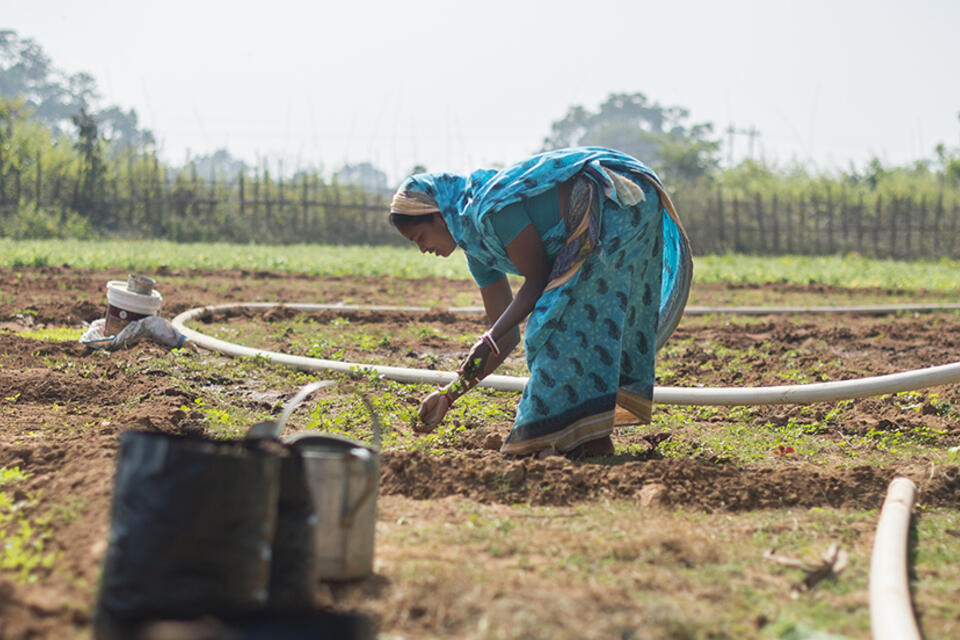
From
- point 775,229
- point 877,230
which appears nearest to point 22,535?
point 775,229

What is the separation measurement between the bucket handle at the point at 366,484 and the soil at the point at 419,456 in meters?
0.60

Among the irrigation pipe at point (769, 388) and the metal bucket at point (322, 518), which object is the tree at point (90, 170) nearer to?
the irrigation pipe at point (769, 388)

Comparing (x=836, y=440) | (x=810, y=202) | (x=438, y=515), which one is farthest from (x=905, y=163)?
(x=438, y=515)

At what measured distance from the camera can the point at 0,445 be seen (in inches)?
129

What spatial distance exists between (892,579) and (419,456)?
1712 millimetres

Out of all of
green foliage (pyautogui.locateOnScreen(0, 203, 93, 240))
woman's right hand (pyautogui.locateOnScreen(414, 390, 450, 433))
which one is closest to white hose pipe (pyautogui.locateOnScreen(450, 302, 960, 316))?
woman's right hand (pyautogui.locateOnScreen(414, 390, 450, 433))

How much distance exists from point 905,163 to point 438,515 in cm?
3568

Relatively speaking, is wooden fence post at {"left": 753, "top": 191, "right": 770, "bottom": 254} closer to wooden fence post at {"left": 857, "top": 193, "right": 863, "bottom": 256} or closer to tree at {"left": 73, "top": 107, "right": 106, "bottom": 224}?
wooden fence post at {"left": 857, "top": 193, "right": 863, "bottom": 256}

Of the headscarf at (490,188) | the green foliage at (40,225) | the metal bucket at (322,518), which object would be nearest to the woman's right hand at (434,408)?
the headscarf at (490,188)

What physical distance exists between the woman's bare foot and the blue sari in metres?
0.09

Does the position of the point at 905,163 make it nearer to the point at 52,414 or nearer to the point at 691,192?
the point at 691,192

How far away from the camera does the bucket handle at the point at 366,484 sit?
84.4 inches

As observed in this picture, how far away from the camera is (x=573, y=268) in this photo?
3.43 m

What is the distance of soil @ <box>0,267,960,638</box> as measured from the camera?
2.31 m
